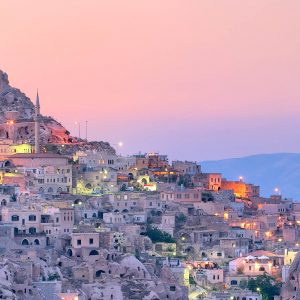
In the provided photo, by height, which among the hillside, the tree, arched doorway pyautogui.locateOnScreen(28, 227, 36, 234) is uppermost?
the hillside

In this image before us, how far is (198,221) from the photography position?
90500 millimetres

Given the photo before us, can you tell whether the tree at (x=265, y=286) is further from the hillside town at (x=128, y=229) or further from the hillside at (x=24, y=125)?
the hillside at (x=24, y=125)

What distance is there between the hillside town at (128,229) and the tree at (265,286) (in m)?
0.05

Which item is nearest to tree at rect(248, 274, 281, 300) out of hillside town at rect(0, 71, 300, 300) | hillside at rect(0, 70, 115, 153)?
hillside town at rect(0, 71, 300, 300)

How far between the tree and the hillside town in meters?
0.05

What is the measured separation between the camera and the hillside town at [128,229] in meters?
75.7

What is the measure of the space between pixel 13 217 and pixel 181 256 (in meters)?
9.86

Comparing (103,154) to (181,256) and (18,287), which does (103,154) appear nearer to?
(181,256)

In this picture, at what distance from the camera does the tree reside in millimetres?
81375

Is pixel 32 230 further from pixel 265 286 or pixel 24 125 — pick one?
pixel 24 125

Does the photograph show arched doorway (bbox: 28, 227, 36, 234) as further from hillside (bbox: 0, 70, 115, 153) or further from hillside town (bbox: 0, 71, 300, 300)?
hillside (bbox: 0, 70, 115, 153)

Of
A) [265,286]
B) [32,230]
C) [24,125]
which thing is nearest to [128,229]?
[32,230]

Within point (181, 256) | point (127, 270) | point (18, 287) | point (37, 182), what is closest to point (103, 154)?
point (37, 182)

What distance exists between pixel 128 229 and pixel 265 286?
25.1ft
